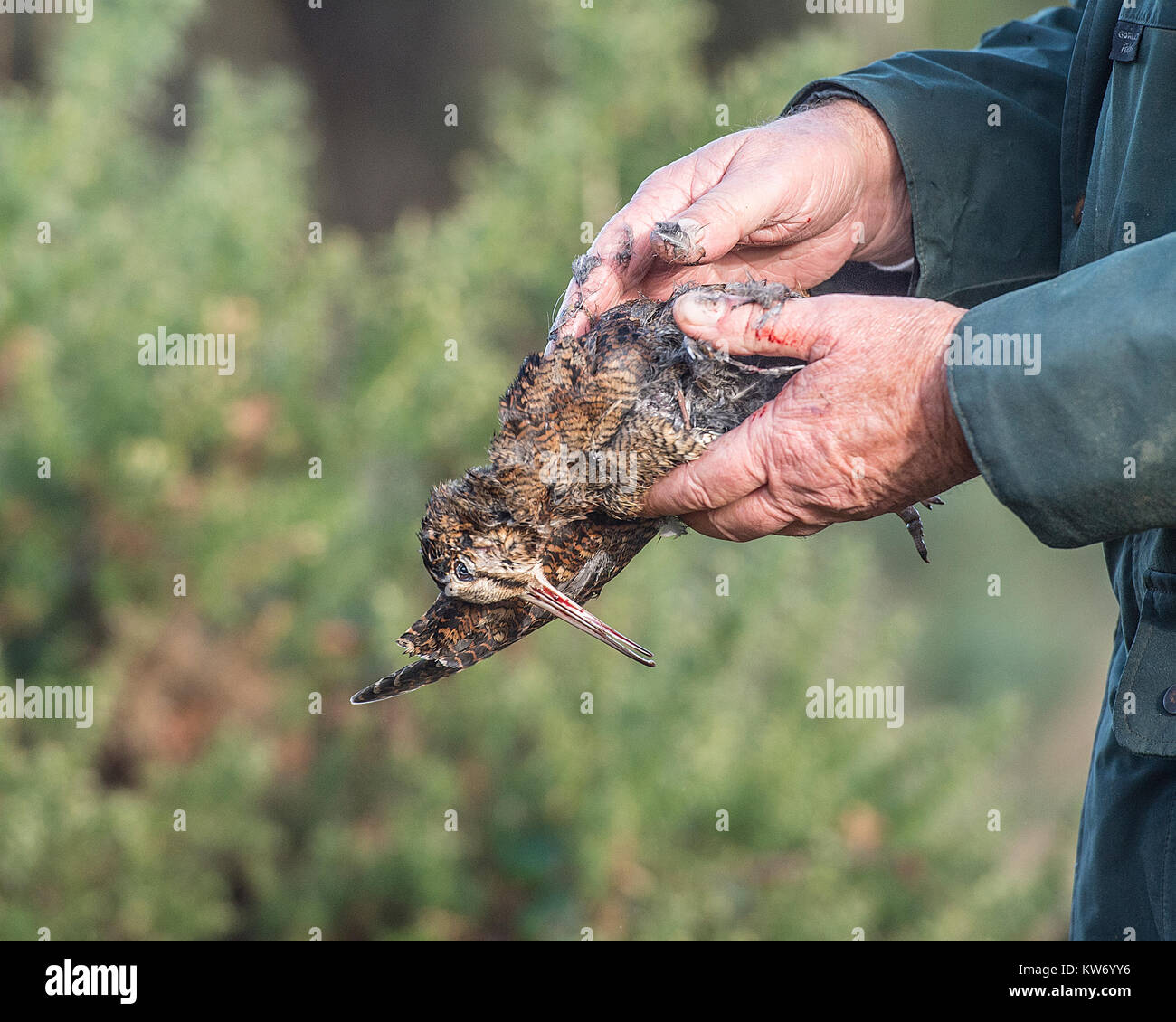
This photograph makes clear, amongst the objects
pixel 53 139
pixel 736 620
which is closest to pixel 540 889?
pixel 736 620

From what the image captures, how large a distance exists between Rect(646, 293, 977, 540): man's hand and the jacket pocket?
0.41 m

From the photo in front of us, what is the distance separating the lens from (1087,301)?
1665 millimetres

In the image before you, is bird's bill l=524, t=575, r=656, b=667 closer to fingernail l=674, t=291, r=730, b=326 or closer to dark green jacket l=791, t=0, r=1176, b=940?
fingernail l=674, t=291, r=730, b=326

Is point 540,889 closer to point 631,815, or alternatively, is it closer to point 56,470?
point 631,815

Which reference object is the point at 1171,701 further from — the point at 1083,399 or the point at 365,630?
the point at 365,630

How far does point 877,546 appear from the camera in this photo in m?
7.10

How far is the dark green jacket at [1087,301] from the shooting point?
1658mm

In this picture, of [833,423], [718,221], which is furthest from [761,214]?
[833,423]

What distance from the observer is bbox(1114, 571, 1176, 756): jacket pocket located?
1930 millimetres

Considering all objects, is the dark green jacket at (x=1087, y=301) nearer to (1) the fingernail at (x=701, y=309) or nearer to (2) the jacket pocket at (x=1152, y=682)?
(2) the jacket pocket at (x=1152, y=682)

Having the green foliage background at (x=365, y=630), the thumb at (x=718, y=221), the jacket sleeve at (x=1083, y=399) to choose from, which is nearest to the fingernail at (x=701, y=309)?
the thumb at (x=718, y=221)

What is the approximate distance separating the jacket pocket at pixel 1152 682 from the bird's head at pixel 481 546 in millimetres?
868

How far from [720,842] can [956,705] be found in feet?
8.86

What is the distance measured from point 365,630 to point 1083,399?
373 centimetres
